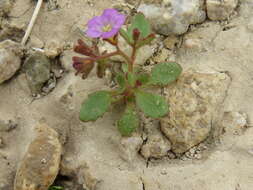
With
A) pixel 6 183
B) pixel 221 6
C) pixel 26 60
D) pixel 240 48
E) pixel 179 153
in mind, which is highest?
pixel 221 6

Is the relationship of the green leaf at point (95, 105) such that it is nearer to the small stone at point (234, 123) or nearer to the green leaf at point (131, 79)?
the green leaf at point (131, 79)

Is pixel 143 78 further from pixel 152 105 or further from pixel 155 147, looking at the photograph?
pixel 155 147

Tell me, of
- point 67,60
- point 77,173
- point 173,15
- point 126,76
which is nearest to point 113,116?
point 126,76

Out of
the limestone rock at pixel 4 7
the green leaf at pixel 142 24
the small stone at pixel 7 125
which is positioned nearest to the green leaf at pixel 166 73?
the green leaf at pixel 142 24

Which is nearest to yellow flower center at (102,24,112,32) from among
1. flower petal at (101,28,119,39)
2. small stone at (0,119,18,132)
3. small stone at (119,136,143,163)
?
flower petal at (101,28,119,39)

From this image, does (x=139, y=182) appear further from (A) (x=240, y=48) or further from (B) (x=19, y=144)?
(A) (x=240, y=48)

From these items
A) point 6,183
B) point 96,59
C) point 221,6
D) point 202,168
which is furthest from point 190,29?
point 6,183
